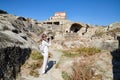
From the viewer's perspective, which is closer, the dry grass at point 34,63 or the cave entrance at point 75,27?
the dry grass at point 34,63

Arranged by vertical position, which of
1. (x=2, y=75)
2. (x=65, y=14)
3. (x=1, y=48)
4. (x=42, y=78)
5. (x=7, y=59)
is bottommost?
(x=42, y=78)

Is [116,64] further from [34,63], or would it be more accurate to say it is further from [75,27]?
[75,27]

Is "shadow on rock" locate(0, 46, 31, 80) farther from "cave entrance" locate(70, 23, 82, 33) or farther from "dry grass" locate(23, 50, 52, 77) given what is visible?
"cave entrance" locate(70, 23, 82, 33)

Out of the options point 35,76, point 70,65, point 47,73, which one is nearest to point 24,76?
point 35,76

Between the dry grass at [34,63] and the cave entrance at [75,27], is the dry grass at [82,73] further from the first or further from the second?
the cave entrance at [75,27]

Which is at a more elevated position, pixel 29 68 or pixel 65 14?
pixel 65 14

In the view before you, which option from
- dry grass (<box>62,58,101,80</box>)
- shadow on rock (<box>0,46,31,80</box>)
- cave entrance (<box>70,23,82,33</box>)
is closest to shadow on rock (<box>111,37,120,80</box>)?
dry grass (<box>62,58,101,80</box>)

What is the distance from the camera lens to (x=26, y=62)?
10000mm

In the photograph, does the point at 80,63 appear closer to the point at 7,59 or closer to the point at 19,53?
the point at 19,53

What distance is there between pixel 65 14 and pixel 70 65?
210 feet

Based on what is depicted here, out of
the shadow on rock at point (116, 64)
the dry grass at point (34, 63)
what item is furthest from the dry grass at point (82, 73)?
the dry grass at point (34, 63)

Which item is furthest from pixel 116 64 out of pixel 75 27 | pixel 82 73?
pixel 75 27

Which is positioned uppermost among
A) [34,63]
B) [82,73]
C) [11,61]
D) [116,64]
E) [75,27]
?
[75,27]

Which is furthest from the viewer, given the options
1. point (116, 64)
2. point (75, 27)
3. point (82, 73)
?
point (75, 27)
